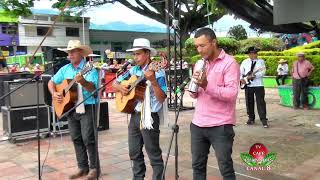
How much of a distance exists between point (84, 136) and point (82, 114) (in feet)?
0.88

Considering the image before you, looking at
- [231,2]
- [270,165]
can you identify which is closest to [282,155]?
[270,165]

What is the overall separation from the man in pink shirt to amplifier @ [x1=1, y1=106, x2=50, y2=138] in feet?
16.9

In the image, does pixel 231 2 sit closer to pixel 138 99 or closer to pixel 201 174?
pixel 138 99

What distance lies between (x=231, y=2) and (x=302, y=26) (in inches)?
51.8

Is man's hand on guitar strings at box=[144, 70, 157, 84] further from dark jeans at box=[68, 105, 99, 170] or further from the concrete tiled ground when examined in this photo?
the concrete tiled ground

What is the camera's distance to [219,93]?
3.40 m

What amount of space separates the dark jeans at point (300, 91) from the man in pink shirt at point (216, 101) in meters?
8.14

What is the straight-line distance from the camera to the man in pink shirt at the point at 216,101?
345 cm

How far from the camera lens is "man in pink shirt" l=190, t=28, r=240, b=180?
3.45m

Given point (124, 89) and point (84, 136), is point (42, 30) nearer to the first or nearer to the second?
point (84, 136)

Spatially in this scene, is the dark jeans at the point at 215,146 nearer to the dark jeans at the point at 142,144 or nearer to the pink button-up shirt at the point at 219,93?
the pink button-up shirt at the point at 219,93

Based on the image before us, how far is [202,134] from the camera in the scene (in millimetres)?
3621

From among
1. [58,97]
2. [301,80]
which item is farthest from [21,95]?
[301,80]

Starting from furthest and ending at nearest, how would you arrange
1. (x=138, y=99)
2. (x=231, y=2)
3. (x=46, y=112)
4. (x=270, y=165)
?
1. (x=46, y=112)
2. (x=231, y=2)
3. (x=270, y=165)
4. (x=138, y=99)
